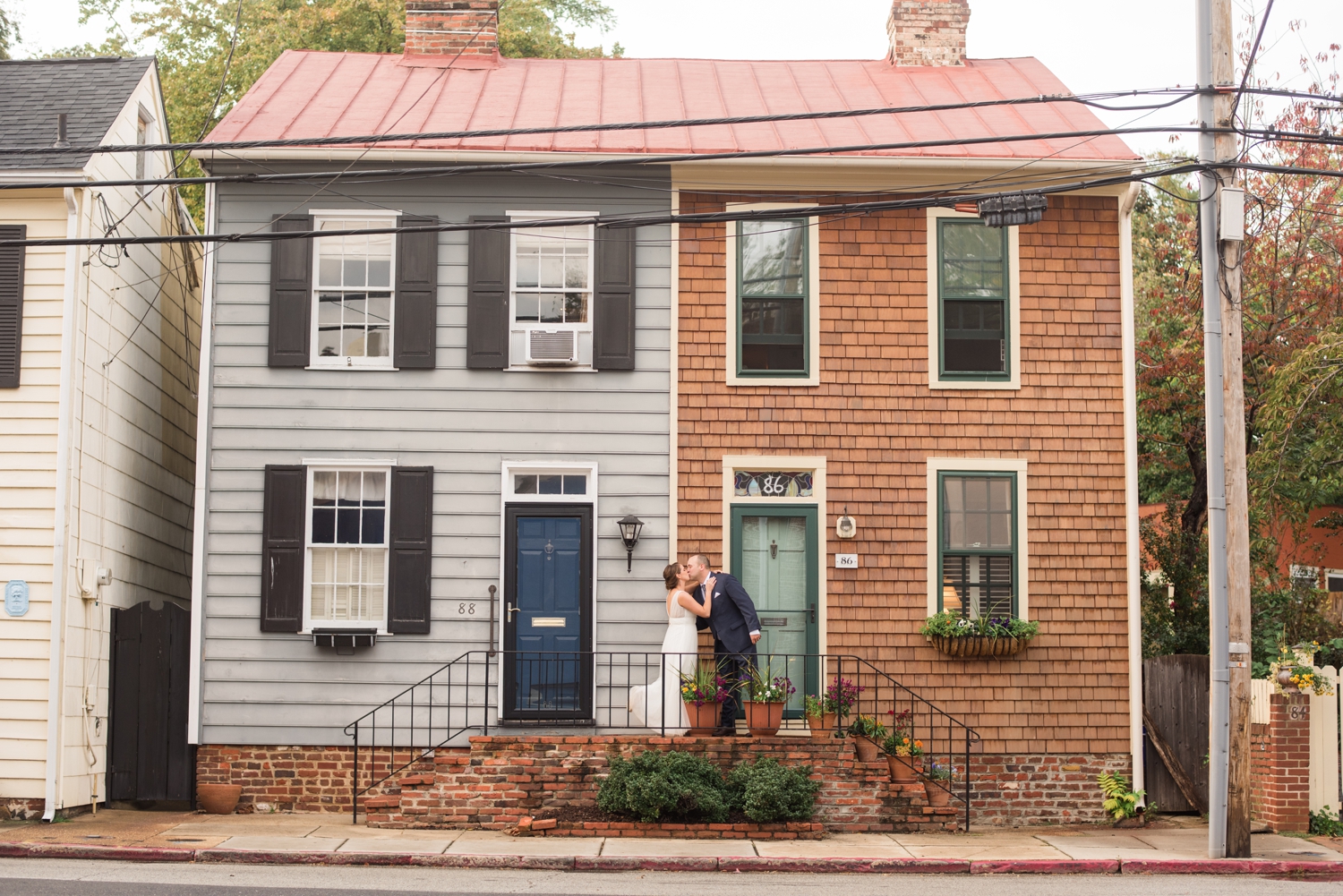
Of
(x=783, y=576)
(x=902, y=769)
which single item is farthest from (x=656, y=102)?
(x=902, y=769)

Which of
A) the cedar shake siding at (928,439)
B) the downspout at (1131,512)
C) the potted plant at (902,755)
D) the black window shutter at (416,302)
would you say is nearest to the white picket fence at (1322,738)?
the downspout at (1131,512)

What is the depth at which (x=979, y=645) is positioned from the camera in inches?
501

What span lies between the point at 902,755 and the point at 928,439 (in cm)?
309

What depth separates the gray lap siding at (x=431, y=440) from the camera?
12.7 meters

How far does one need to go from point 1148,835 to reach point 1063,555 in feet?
8.86

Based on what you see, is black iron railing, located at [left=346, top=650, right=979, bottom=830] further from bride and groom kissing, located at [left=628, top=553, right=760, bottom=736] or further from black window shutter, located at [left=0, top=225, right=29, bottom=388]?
black window shutter, located at [left=0, top=225, right=29, bottom=388]

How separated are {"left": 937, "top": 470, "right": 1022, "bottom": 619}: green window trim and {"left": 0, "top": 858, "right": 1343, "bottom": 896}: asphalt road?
3511 millimetres

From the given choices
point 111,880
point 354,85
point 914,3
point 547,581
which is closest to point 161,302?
point 354,85

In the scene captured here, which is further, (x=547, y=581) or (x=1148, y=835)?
(x=547, y=581)

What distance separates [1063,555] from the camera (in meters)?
13.1

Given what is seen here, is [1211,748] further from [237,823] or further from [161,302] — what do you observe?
[161,302]

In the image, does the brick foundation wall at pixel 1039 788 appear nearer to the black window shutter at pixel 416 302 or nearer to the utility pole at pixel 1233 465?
the utility pole at pixel 1233 465

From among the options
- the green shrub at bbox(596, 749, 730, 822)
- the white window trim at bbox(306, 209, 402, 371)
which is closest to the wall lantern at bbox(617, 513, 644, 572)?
the green shrub at bbox(596, 749, 730, 822)

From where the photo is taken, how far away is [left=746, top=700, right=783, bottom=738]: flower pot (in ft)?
38.7
